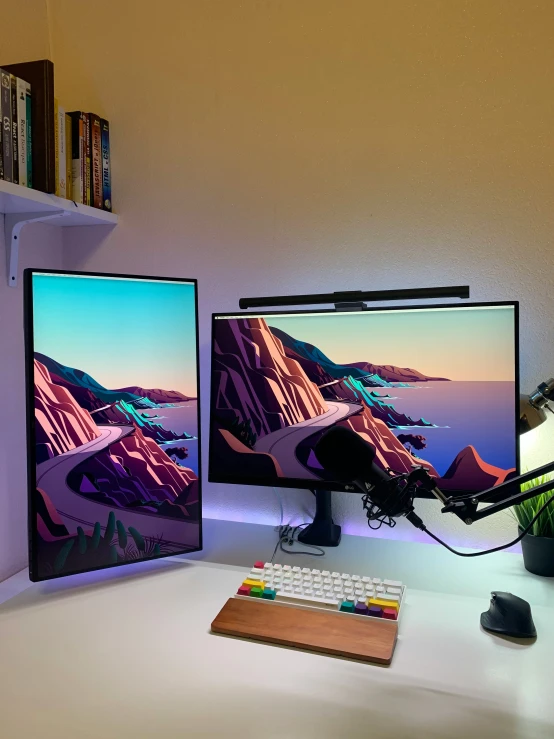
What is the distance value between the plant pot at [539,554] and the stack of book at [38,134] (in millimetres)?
1250

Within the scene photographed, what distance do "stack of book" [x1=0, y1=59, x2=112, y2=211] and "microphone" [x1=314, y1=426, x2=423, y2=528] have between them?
864mm

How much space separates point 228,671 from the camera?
0.81 metres

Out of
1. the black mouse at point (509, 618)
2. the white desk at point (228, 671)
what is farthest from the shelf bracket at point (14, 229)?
the black mouse at point (509, 618)

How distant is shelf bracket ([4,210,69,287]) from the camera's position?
124cm

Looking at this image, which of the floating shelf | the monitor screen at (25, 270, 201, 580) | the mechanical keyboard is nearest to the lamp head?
the mechanical keyboard

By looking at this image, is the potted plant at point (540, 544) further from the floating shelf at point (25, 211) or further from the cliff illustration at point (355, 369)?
the floating shelf at point (25, 211)

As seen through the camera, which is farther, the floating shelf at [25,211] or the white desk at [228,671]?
the floating shelf at [25,211]

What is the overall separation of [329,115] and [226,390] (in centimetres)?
70

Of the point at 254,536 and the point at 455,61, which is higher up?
the point at 455,61

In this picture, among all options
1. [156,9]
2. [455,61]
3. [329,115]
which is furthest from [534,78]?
[156,9]

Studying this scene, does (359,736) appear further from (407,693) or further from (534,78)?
(534,78)

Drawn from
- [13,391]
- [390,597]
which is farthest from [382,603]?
[13,391]

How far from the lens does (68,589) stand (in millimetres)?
1065

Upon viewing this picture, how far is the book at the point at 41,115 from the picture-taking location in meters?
1.15
